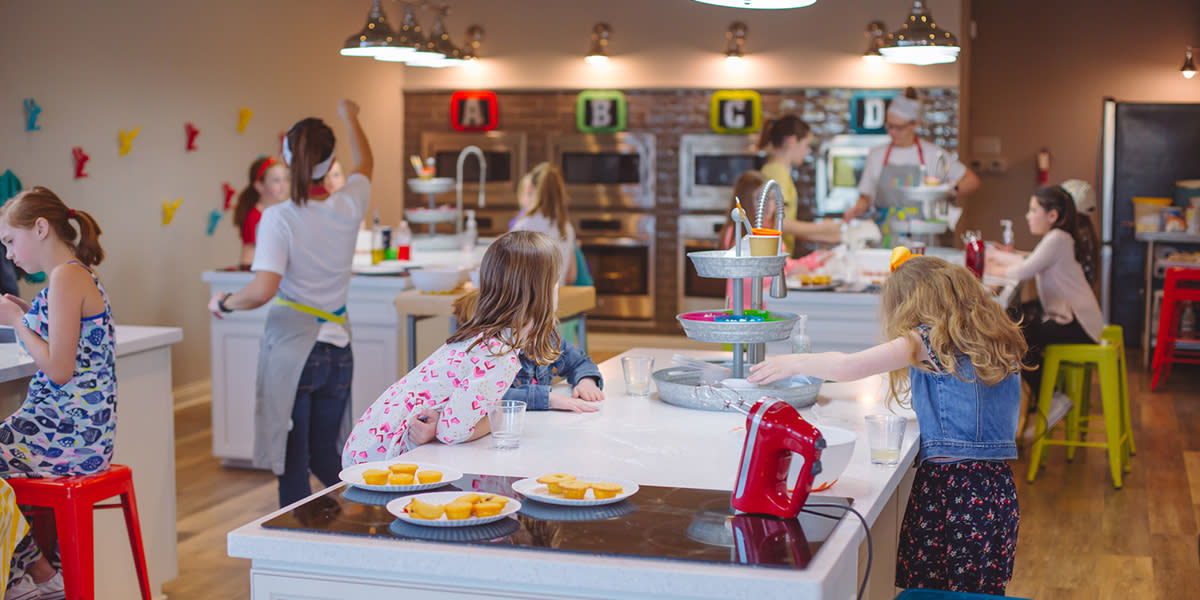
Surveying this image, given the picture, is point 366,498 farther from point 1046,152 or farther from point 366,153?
point 1046,152

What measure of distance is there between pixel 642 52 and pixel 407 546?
730 centimetres

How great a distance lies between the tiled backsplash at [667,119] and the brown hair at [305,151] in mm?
5242

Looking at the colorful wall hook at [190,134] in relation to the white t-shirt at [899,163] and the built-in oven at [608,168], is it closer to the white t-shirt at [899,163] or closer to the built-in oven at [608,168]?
the built-in oven at [608,168]

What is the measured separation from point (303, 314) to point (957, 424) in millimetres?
1995

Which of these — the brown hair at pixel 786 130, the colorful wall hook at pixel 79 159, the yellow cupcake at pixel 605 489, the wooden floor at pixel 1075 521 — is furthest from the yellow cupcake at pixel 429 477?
the colorful wall hook at pixel 79 159

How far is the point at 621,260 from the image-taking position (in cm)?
873

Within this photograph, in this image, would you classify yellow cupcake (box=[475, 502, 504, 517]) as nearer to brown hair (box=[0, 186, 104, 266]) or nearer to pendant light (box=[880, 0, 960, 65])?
brown hair (box=[0, 186, 104, 266])

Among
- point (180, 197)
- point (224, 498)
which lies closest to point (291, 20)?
point (180, 197)

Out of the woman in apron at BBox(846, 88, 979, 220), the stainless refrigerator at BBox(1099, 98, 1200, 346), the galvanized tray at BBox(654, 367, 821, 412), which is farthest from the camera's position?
the stainless refrigerator at BBox(1099, 98, 1200, 346)

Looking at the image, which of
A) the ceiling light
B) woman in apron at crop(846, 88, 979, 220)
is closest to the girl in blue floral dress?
woman in apron at crop(846, 88, 979, 220)

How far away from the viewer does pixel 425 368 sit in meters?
2.34

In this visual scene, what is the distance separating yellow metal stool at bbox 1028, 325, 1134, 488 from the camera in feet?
15.8

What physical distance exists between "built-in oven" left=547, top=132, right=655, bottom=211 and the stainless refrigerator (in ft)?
11.2

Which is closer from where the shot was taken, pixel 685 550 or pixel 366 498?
pixel 685 550
